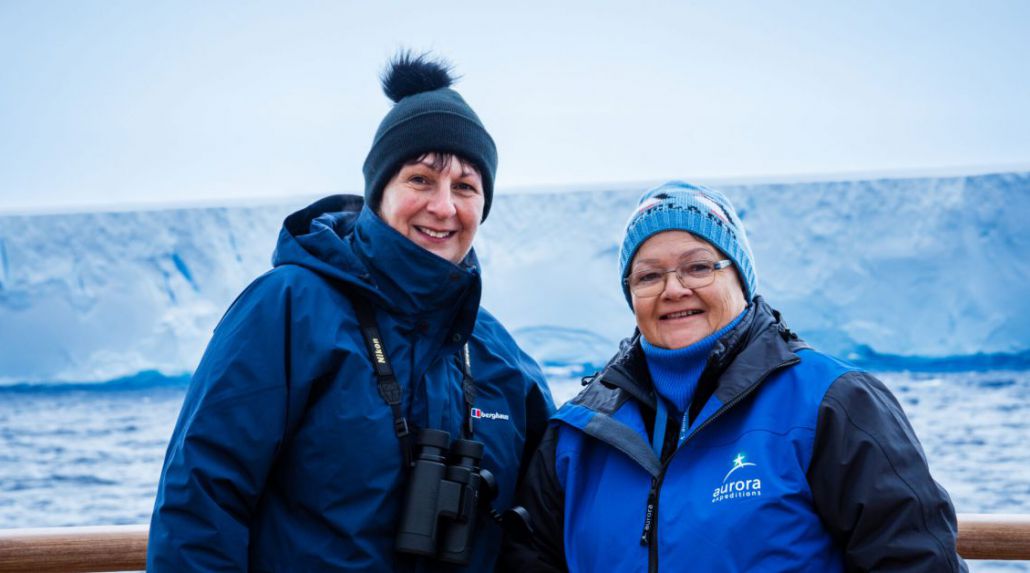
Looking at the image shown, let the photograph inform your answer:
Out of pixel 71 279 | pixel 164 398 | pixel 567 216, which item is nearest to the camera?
pixel 567 216

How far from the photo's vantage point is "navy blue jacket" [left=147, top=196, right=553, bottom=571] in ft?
4.39

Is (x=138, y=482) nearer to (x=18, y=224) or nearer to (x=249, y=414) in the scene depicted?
(x=18, y=224)

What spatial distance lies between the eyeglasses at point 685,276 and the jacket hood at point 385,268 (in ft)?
1.07

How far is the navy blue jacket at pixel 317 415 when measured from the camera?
1337 millimetres

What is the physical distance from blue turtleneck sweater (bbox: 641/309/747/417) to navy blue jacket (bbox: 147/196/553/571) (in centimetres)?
33

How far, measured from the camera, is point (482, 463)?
5.30ft

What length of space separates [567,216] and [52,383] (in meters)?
9.69

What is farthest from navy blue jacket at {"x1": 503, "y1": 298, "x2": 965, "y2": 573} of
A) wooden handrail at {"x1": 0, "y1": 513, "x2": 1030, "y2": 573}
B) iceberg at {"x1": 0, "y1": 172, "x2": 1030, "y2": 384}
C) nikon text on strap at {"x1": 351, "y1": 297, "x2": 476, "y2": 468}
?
iceberg at {"x1": 0, "y1": 172, "x2": 1030, "y2": 384}

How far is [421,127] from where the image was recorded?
1.62m

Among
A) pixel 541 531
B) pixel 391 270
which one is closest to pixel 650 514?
pixel 541 531

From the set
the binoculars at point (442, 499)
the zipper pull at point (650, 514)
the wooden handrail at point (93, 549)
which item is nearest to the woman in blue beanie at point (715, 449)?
the zipper pull at point (650, 514)

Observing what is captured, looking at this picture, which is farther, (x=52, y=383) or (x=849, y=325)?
(x=52, y=383)

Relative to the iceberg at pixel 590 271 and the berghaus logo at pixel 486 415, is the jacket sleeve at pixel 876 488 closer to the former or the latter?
the berghaus logo at pixel 486 415

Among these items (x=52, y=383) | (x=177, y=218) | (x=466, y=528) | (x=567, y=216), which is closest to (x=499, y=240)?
(x=567, y=216)
